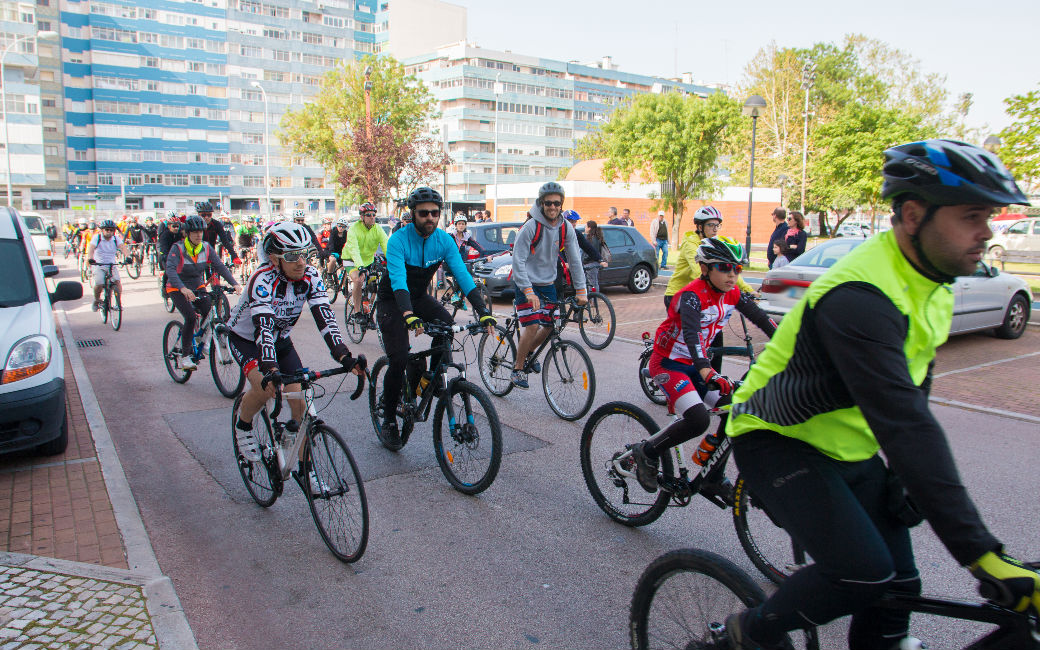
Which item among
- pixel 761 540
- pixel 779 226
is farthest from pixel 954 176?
pixel 779 226

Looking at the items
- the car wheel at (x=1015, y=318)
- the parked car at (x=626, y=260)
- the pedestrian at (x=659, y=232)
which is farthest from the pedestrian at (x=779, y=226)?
the pedestrian at (x=659, y=232)

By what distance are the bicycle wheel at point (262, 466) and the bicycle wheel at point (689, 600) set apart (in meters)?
2.87

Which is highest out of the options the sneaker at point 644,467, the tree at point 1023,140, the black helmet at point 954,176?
the tree at point 1023,140

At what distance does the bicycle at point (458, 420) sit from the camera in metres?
4.96

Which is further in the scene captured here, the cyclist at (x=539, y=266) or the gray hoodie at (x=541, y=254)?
the gray hoodie at (x=541, y=254)

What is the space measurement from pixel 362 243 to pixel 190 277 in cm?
353

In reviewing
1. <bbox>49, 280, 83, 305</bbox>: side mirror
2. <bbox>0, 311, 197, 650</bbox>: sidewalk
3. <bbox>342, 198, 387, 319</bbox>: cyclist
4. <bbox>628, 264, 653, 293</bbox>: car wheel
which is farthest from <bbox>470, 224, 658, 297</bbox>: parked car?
<bbox>0, 311, 197, 650</bbox>: sidewalk

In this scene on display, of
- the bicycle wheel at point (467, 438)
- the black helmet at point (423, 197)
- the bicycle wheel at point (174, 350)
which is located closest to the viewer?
the bicycle wheel at point (467, 438)

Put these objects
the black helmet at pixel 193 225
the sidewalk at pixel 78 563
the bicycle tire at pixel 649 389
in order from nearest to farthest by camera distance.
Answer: the sidewalk at pixel 78 563 → the bicycle tire at pixel 649 389 → the black helmet at pixel 193 225

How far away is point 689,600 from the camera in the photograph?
2424mm

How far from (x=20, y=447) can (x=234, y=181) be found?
287 ft

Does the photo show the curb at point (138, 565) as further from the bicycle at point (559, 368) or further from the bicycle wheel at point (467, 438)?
the bicycle at point (559, 368)

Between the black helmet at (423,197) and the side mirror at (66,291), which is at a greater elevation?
the black helmet at (423,197)

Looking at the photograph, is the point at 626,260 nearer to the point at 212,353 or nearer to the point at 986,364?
the point at 986,364
